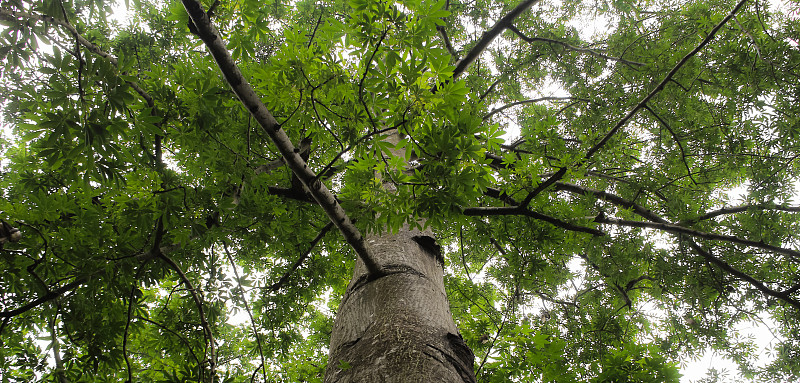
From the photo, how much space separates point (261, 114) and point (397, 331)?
1.14 meters

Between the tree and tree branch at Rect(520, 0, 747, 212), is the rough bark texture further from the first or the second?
tree branch at Rect(520, 0, 747, 212)

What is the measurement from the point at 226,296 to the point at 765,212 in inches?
161

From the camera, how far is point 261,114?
1.53 m

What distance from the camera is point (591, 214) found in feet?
9.57

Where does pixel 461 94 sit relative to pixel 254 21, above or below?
below

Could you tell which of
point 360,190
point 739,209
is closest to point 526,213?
point 360,190

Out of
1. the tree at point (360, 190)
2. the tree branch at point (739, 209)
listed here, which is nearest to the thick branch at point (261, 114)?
the tree at point (360, 190)

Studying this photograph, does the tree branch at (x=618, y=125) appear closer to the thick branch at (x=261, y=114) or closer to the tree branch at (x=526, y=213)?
the tree branch at (x=526, y=213)

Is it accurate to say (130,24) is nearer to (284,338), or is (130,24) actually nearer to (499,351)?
(284,338)

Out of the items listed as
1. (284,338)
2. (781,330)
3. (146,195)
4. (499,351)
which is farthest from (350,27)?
(781,330)

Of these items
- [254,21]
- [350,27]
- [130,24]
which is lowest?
[350,27]

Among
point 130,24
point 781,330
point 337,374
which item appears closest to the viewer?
point 337,374

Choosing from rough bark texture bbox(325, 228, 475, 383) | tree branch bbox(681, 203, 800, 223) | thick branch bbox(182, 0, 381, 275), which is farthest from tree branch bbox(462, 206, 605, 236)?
tree branch bbox(681, 203, 800, 223)

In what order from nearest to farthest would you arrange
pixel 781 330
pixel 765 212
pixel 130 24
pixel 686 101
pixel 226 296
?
pixel 226 296 < pixel 765 212 < pixel 686 101 < pixel 781 330 < pixel 130 24
